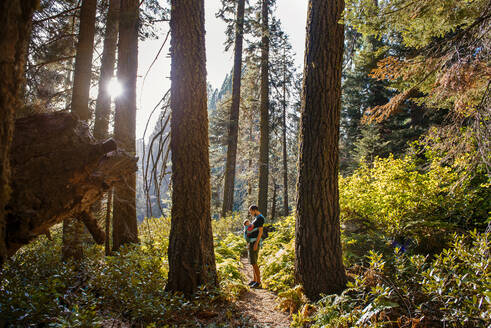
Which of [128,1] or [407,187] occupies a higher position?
[128,1]

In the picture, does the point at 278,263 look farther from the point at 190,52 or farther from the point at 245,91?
the point at 245,91

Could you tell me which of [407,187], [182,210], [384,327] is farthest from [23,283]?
[407,187]

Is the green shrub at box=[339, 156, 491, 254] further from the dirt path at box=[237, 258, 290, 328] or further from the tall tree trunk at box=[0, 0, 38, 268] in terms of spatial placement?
the tall tree trunk at box=[0, 0, 38, 268]

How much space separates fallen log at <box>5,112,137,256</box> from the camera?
2117 millimetres

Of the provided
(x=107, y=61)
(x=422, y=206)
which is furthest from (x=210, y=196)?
(x=107, y=61)

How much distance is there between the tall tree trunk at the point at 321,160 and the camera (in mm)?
3969

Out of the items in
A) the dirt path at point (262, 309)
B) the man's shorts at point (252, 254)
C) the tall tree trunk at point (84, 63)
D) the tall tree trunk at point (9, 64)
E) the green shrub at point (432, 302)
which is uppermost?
the tall tree trunk at point (84, 63)

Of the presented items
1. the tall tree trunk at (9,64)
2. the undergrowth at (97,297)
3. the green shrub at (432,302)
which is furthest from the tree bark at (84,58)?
the green shrub at (432,302)

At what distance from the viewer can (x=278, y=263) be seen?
5.38 meters

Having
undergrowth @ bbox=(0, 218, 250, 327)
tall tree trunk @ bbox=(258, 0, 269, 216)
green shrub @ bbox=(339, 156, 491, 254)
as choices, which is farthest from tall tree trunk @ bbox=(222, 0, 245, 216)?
undergrowth @ bbox=(0, 218, 250, 327)

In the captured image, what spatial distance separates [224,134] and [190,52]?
12.9 m

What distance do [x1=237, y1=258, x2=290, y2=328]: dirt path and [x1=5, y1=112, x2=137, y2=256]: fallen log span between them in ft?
9.54

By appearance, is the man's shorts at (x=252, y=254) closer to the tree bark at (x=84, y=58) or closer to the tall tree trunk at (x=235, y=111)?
the tree bark at (x=84, y=58)

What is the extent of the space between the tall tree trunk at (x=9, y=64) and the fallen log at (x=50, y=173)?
0.65 metres
